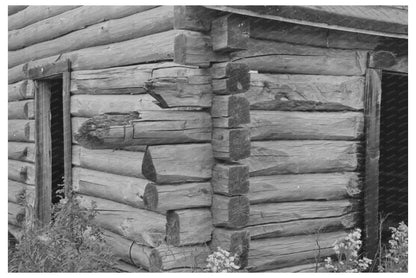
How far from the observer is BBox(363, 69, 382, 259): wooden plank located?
21.3 feet

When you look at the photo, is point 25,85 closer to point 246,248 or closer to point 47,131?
point 47,131

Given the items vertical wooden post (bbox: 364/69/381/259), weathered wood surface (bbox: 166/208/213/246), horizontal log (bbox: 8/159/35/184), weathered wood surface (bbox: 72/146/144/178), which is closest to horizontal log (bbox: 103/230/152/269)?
weathered wood surface (bbox: 166/208/213/246)

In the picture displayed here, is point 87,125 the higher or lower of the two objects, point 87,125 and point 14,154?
the higher

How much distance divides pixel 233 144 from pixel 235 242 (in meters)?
0.87

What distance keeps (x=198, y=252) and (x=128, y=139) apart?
4.17ft

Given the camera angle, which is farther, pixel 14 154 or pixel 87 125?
pixel 14 154

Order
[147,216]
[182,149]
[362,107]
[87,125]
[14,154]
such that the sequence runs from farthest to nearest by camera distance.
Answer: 1. [14,154]
2. [362,107]
3. [147,216]
4. [182,149]
5. [87,125]

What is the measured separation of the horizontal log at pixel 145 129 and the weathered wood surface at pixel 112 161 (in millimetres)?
878

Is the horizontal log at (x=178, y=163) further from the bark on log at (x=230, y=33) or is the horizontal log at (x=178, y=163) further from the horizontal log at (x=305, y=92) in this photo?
the bark on log at (x=230, y=33)

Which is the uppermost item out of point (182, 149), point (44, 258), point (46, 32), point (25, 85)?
point (46, 32)

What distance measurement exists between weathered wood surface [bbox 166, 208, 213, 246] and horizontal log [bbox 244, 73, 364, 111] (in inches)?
44.1

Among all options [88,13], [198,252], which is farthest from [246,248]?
[88,13]

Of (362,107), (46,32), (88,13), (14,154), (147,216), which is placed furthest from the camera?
(14,154)

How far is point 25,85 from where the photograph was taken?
29.6 feet
